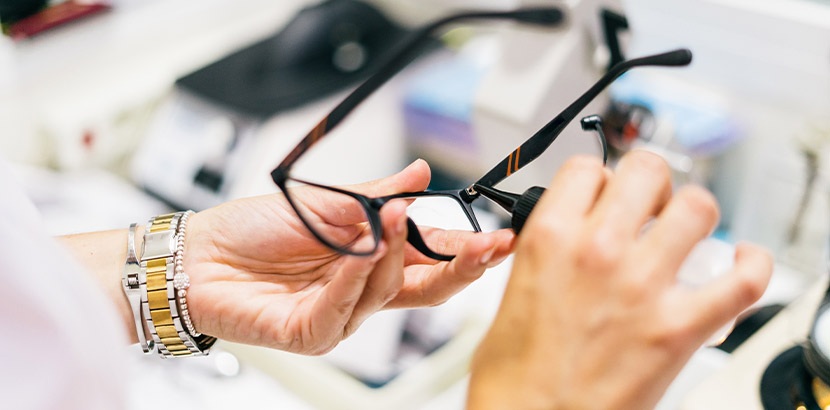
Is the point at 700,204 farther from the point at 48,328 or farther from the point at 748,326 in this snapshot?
the point at 748,326

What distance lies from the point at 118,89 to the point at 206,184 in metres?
0.34

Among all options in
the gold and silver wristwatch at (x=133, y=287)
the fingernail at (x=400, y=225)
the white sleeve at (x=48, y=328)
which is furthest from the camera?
the gold and silver wristwatch at (x=133, y=287)

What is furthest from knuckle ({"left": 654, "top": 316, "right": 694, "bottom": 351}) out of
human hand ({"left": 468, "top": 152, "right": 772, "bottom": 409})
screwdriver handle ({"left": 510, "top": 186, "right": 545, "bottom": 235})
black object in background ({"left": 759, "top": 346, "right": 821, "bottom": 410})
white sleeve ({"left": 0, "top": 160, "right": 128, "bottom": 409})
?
black object in background ({"left": 759, "top": 346, "right": 821, "bottom": 410})

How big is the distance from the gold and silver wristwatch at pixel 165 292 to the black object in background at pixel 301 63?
1.92ft

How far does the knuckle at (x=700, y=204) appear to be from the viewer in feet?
1.15

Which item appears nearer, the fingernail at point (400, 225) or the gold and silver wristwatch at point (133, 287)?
the fingernail at point (400, 225)

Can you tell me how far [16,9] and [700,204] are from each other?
133cm

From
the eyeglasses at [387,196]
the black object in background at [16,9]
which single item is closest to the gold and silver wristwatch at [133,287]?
the eyeglasses at [387,196]

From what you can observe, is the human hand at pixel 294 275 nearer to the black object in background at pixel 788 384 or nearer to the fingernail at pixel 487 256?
the fingernail at pixel 487 256

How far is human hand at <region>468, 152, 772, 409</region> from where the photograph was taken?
342 millimetres

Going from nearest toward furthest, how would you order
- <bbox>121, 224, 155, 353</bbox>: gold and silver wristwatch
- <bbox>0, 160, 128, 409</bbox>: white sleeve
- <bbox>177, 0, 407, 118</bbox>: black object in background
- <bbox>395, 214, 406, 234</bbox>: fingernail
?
<bbox>0, 160, 128, 409</bbox>: white sleeve, <bbox>395, 214, 406, 234</bbox>: fingernail, <bbox>121, 224, 155, 353</bbox>: gold and silver wristwatch, <bbox>177, 0, 407, 118</bbox>: black object in background

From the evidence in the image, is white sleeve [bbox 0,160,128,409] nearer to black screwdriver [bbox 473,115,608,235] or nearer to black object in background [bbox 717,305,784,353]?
black screwdriver [bbox 473,115,608,235]

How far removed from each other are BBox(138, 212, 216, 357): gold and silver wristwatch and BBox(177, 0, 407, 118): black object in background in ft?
1.92

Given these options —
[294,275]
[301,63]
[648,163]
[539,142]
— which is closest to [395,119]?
[301,63]
